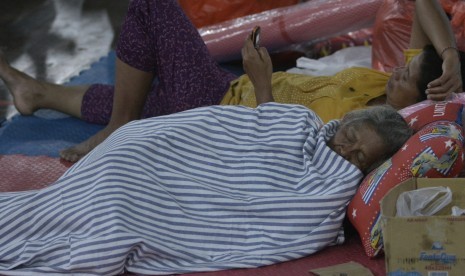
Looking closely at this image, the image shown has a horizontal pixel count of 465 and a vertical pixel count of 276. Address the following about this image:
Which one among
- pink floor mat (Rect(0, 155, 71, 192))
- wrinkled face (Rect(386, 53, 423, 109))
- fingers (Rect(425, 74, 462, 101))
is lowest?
pink floor mat (Rect(0, 155, 71, 192))

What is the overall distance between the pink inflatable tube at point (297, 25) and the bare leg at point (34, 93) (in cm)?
74

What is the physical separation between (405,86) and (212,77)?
2.31 feet

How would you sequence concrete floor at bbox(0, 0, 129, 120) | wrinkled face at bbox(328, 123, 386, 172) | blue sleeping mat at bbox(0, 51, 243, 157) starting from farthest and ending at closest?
concrete floor at bbox(0, 0, 129, 120), blue sleeping mat at bbox(0, 51, 243, 157), wrinkled face at bbox(328, 123, 386, 172)

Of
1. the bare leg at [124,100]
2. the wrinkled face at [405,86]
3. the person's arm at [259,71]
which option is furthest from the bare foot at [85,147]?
the wrinkled face at [405,86]

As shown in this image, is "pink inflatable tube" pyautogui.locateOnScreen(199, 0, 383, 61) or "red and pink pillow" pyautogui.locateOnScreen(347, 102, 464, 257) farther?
"pink inflatable tube" pyautogui.locateOnScreen(199, 0, 383, 61)

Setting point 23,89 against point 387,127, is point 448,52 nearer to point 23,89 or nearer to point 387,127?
point 387,127

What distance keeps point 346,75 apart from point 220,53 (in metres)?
1.06

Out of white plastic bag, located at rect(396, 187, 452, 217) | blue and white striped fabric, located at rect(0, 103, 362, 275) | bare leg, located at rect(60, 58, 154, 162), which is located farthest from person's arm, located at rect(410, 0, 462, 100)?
bare leg, located at rect(60, 58, 154, 162)

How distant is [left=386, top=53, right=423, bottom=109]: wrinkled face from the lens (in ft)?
8.77

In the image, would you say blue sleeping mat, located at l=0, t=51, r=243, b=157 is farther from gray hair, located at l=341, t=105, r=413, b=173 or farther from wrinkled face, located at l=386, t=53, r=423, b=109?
gray hair, located at l=341, t=105, r=413, b=173

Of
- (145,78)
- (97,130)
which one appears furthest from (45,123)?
(145,78)

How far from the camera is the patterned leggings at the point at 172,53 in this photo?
294cm

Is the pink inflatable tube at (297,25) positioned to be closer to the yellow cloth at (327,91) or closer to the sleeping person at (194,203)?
the yellow cloth at (327,91)

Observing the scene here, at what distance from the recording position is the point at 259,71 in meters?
2.74
